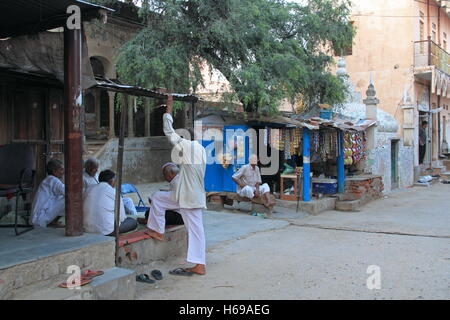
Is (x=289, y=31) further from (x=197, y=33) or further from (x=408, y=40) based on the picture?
(x=408, y=40)

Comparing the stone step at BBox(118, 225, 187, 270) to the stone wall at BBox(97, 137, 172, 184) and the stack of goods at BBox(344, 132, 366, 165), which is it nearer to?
the stack of goods at BBox(344, 132, 366, 165)

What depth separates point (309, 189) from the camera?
10.6 m

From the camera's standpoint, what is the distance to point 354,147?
1281 centimetres

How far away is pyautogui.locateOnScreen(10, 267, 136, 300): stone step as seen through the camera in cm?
357

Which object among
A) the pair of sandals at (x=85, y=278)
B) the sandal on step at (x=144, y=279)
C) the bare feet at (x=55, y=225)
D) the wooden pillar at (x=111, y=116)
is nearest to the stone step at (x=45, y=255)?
the pair of sandals at (x=85, y=278)

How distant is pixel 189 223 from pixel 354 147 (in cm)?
868

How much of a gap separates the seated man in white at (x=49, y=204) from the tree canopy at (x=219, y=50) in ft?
12.4

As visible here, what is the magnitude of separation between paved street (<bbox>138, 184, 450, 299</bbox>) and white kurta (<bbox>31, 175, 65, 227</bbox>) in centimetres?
144

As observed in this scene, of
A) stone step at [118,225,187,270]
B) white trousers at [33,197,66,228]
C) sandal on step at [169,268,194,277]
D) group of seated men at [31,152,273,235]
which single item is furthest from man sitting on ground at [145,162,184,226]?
white trousers at [33,197,66,228]

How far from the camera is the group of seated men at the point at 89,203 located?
5.05 m

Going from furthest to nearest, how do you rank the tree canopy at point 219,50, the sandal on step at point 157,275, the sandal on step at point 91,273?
the tree canopy at point 219,50 → the sandal on step at point 157,275 → the sandal on step at point 91,273

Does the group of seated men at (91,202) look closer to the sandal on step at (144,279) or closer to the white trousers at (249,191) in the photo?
the sandal on step at (144,279)

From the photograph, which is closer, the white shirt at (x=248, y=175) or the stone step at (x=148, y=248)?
the stone step at (x=148, y=248)
